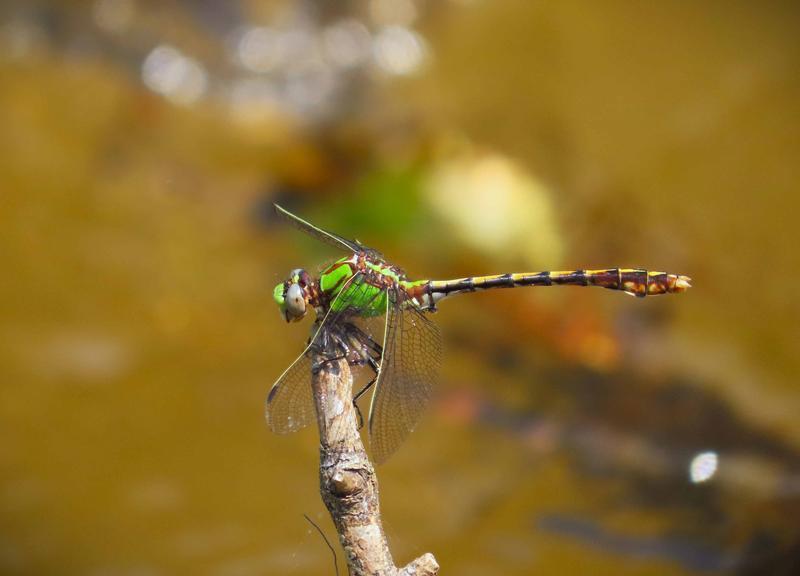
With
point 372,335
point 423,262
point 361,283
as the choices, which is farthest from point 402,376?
point 423,262

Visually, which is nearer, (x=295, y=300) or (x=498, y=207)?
(x=295, y=300)

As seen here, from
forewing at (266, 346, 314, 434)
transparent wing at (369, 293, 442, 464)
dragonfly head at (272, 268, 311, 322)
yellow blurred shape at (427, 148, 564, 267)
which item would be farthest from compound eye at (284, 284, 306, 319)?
yellow blurred shape at (427, 148, 564, 267)

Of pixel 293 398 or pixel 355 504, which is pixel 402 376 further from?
pixel 355 504

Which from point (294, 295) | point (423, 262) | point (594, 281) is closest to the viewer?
point (294, 295)

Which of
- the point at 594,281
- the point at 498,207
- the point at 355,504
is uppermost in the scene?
the point at 498,207

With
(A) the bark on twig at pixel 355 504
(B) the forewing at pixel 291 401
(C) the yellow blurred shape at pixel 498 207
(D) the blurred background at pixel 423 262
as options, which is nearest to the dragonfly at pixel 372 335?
(B) the forewing at pixel 291 401

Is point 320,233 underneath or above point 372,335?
above

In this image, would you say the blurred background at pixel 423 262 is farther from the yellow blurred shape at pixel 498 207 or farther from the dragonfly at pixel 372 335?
the dragonfly at pixel 372 335
